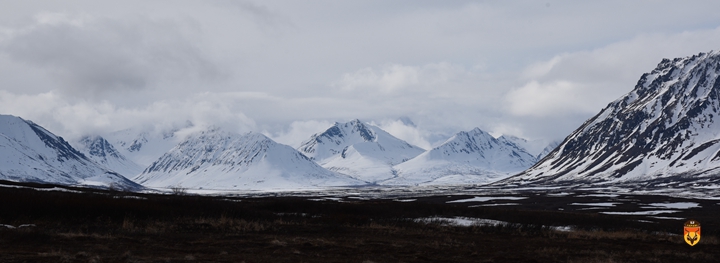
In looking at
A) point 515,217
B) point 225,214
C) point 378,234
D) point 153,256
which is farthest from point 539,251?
point 515,217

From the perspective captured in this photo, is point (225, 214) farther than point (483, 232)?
Yes

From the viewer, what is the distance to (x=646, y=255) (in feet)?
95.3

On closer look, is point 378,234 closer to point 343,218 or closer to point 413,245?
point 413,245

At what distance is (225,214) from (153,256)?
22.2 m

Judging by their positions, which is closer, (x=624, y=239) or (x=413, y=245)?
(x=413, y=245)

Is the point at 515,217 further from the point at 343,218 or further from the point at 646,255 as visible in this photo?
the point at 646,255

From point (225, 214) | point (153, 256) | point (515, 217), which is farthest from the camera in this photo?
point (515, 217)

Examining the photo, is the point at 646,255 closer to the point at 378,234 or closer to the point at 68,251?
the point at 378,234

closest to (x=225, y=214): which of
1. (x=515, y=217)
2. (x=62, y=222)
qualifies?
(x=62, y=222)

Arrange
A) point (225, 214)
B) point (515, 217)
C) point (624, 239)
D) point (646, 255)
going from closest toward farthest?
point (646, 255) < point (624, 239) < point (225, 214) < point (515, 217)

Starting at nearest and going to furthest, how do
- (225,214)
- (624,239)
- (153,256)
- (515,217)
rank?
(153,256) → (624,239) → (225,214) → (515,217)

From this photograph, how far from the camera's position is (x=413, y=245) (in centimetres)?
3041

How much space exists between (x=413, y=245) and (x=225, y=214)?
64.5 feet

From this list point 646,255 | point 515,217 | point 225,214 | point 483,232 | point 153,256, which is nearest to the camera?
point 153,256
